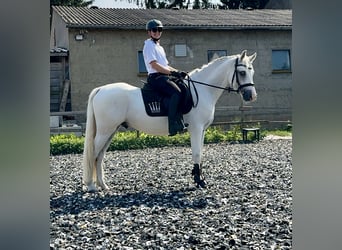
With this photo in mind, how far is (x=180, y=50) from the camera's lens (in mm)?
16750

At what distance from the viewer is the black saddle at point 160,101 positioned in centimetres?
589

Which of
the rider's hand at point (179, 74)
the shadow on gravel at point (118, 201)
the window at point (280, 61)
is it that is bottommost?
the shadow on gravel at point (118, 201)

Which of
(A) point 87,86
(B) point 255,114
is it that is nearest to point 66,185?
(A) point 87,86

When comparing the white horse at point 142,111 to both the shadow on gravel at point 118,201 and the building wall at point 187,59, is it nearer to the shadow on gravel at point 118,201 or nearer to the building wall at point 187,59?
the shadow on gravel at point 118,201

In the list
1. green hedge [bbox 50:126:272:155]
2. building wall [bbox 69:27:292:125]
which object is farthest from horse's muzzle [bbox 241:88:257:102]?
building wall [bbox 69:27:292:125]

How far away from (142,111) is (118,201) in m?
1.33

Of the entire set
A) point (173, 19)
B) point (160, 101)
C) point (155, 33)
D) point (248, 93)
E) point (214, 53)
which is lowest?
point (160, 101)

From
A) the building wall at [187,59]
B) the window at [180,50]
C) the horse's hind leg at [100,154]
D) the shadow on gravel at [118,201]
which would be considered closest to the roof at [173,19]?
the building wall at [187,59]

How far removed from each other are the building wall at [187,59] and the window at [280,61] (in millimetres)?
188

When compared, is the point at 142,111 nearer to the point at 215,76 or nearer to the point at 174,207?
the point at 215,76

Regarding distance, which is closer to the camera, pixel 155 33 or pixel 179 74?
pixel 155 33

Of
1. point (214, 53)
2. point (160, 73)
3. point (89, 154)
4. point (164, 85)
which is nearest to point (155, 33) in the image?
point (160, 73)

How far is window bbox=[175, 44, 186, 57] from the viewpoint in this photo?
657 inches
